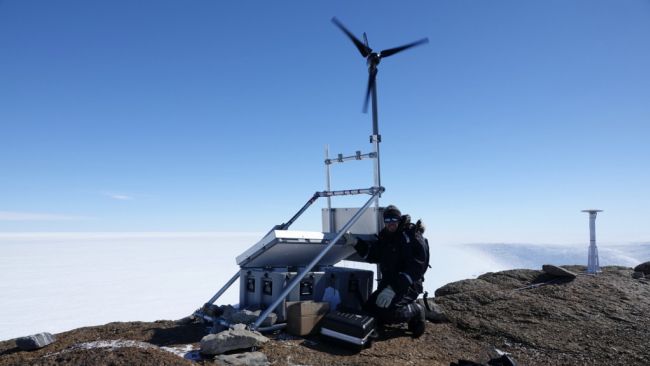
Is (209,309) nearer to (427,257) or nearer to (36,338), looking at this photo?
(36,338)

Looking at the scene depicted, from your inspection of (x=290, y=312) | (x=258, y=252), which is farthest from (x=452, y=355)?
(x=258, y=252)

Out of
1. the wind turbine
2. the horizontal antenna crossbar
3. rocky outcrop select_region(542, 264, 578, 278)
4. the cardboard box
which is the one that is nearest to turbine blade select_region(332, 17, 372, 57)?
the wind turbine

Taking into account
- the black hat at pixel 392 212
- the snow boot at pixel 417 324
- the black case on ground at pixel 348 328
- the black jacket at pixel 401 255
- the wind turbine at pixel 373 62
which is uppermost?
the wind turbine at pixel 373 62

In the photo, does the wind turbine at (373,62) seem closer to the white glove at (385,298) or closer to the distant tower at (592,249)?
the white glove at (385,298)

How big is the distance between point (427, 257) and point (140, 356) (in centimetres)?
480

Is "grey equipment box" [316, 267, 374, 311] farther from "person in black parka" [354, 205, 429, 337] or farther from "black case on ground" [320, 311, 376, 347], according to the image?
"black case on ground" [320, 311, 376, 347]

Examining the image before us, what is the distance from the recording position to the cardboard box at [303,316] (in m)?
6.11

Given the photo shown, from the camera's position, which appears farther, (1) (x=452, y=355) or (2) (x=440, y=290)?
(2) (x=440, y=290)

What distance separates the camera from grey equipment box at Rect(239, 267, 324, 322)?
22.4ft

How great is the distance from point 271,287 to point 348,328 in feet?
5.84

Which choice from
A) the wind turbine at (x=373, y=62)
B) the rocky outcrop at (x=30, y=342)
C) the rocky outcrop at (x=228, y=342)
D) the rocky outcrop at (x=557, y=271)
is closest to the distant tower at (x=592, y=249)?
the rocky outcrop at (x=557, y=271)

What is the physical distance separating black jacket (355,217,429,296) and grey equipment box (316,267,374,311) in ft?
1.07

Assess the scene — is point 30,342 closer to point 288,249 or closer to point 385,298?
point 288,249

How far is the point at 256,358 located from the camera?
486 cm
